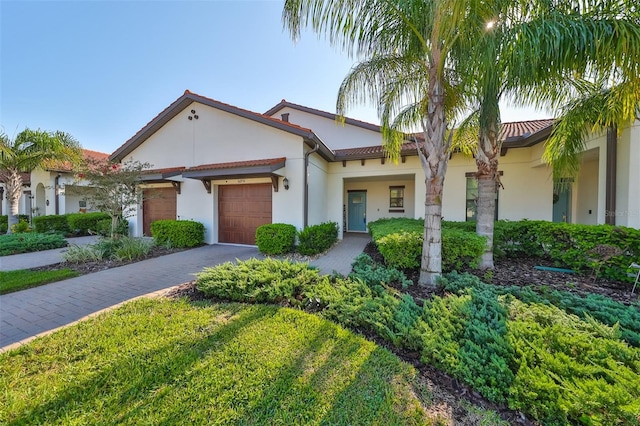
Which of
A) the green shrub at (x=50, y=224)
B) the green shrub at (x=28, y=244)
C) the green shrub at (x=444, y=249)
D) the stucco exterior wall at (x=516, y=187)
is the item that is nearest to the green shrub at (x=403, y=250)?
the green shrub at (x=444, y=249)

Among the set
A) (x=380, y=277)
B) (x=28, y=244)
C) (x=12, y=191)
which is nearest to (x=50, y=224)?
(x=12, y=191)

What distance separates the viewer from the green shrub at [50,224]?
13.0 metres

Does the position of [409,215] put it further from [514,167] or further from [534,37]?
[534,37]

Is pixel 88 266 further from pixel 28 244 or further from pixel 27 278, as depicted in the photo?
pixel 28 244

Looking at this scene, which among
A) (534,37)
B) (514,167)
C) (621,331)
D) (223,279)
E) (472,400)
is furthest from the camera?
(514,167)

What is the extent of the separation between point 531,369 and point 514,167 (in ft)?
31.1

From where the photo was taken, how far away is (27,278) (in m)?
5.58

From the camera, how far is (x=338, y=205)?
11.6 m

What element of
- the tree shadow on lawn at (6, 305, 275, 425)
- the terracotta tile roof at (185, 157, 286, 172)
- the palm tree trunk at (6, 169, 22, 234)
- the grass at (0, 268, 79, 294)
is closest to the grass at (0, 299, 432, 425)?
the tree shadow on lawn at (6, 305, 275, 425)

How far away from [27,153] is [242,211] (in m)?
11.6

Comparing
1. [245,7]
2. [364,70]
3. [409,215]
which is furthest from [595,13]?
[409,215]

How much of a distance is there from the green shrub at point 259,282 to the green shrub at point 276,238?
3.02 m

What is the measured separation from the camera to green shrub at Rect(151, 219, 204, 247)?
9648 millimetres

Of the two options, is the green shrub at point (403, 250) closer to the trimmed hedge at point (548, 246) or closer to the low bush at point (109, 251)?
the trimmed hedge at point (548, 246)
